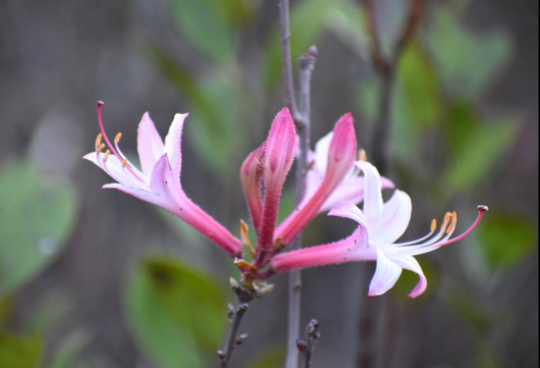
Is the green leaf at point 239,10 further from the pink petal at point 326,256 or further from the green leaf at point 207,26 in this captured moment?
the pink petal at point 326,256

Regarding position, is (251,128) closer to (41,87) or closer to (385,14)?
(385,14)

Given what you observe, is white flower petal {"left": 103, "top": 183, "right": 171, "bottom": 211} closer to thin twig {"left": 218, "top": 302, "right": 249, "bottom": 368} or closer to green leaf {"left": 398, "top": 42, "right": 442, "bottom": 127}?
thin twig {"left": 218, "top": 302, "right": 249, "bottom": 368}

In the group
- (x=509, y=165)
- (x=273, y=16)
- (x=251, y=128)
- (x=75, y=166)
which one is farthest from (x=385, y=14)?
(x=75, y=166)

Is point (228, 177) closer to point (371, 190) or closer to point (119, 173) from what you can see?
point (119, 173)

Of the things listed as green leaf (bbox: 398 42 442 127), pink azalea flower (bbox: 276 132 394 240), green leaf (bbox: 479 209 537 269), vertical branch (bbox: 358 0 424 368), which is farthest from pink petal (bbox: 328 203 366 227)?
green leaf (bbox: 398 42 442 127)

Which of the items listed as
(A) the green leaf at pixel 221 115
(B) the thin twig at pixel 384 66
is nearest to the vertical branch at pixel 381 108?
(B) the thin twig at pixel 384 66
